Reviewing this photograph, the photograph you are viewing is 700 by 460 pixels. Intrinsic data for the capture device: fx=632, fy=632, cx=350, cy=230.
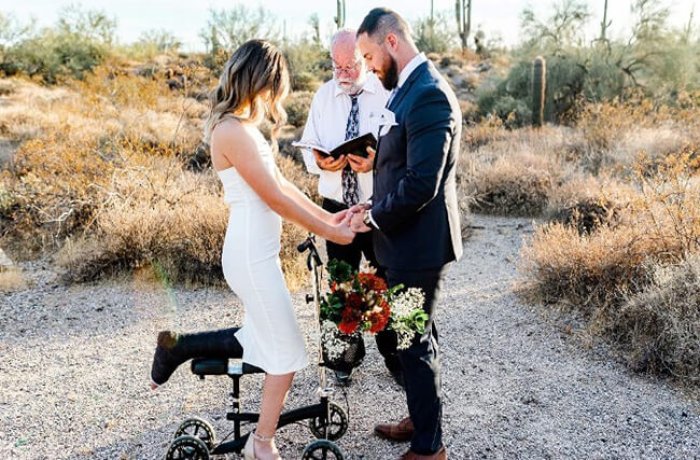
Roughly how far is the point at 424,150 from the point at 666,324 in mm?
2768

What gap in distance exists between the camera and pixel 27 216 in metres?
8.18

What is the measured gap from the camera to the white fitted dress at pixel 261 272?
2.84 meters

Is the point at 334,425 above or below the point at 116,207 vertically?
below

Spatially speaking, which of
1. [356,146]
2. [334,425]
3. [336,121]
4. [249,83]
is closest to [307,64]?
[336,121]

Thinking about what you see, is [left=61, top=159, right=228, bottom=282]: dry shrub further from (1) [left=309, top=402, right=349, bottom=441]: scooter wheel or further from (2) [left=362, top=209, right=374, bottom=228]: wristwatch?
(2) [left=362, top=209, right=374, bottom=228]: wristwatch

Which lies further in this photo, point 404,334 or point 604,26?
point 604,26

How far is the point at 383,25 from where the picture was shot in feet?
9.55

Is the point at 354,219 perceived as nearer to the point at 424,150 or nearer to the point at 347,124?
the point at 424,150

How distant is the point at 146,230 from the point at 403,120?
15.7 ft

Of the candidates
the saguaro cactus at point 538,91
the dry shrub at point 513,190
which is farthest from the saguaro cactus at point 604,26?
the dry shrub at point 513,190

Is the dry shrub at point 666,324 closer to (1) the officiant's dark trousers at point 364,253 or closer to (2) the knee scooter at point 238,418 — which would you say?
(1) the officiant's dark trousers at point 364,253

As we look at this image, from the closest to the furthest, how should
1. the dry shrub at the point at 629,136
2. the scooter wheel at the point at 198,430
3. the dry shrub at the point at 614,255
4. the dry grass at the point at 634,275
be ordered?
1. the scooter wheel at the point at 198,430
2. the dry grass at the point at 634,275
3. the dry shrub at the point at 614,255
4. the dry shrub at the point at 629,136

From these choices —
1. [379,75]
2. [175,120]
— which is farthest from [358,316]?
[175,120]

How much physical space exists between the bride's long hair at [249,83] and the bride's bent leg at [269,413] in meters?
1.16
